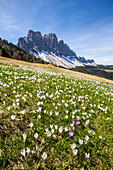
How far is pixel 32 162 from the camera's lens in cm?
238

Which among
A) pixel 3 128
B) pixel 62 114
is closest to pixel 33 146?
pixel 3 128

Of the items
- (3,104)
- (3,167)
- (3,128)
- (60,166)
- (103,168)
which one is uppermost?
(3,104)

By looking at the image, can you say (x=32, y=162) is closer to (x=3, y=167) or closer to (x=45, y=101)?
(x=3, y=167)

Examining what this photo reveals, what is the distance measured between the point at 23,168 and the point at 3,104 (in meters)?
2.77

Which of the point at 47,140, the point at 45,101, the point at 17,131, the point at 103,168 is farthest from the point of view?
the point at 45,101

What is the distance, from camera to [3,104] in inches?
166

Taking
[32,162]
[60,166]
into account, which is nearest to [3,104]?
[32,162]

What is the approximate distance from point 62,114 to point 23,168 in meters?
2.47

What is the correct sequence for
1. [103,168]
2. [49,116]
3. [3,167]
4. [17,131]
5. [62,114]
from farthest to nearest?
1. [62,114]
2. [49,116]
3. [17,131]
4. [103,168]
5. [3,167]

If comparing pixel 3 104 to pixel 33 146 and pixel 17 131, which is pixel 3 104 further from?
pixel 33 146

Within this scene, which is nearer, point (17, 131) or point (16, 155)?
point (16, 155)

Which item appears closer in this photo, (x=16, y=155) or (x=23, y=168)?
(x=23, y=168)

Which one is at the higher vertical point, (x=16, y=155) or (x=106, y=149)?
(x=16, y=155)

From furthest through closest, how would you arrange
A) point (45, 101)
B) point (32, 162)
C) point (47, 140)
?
1. point (45, 101)
2. point (47, 140)
3. point (32, 162)
